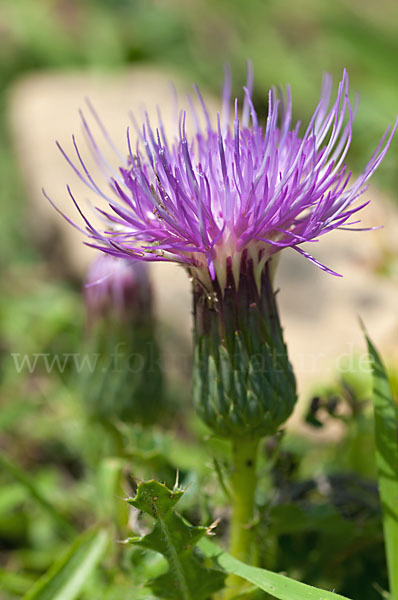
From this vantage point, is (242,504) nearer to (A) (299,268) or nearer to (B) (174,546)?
(B) (174,546)

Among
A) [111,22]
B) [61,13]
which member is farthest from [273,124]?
[61,13]

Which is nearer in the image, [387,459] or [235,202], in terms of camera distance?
[235,202]

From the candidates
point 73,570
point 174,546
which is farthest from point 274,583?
point 73,570

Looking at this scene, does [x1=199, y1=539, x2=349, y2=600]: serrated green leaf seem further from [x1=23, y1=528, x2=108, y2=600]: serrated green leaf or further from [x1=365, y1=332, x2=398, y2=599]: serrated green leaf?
[x1=23, y1=528, x2=108, y2=600]: serrated green leaf

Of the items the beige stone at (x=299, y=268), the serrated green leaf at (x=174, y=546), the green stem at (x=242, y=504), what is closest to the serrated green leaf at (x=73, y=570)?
the serrated green leaf at (x=174, y=546)

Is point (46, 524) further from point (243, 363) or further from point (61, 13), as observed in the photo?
point (61, 13)

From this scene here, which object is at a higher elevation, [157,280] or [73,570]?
[157,280]

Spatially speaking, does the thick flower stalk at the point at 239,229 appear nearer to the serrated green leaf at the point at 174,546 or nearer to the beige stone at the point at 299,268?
the serrated green leaf at the point at 174,546
